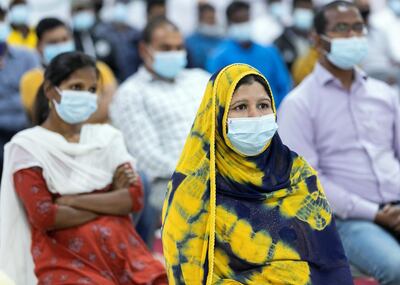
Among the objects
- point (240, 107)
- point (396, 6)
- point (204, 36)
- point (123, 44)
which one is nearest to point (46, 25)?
point (123, 44)

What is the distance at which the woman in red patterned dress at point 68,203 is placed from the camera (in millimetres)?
3264

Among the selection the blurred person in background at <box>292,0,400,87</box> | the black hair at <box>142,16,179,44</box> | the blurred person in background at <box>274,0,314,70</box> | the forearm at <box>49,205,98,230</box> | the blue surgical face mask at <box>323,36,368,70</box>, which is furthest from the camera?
the blurred person in background at <box>274,0,314,70</box>

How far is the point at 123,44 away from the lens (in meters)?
6.91

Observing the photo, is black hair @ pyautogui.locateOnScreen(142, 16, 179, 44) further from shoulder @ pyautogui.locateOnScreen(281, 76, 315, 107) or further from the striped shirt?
shoulder @ pyautogui.locateOnScreen(281, 76, 315, 107)

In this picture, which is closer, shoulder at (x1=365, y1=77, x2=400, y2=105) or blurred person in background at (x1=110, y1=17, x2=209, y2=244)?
shoulder at (x1=365, y1=77, x2=400, y2=105)

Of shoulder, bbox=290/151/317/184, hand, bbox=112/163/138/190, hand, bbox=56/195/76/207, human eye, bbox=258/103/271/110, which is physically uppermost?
human eye, bbox=258/103/271/110

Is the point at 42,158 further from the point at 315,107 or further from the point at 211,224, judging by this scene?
the point at 315,107

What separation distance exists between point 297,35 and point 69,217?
15.3 feet

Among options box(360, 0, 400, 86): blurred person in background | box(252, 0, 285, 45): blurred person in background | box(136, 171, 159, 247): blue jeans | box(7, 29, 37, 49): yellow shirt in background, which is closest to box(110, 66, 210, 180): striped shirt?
box(136, 171, 159, 247): blue jeans

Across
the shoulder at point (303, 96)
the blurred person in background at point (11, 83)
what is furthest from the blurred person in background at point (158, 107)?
the shoulder at point (303, 96)

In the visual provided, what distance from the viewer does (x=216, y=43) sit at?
775cm

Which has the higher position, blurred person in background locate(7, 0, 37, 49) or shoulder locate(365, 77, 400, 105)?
shoulder locate(365, 77, 400, 105)

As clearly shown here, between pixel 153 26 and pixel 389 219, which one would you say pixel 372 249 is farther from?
pixel 153 26

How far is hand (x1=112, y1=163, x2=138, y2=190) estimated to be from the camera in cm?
344
